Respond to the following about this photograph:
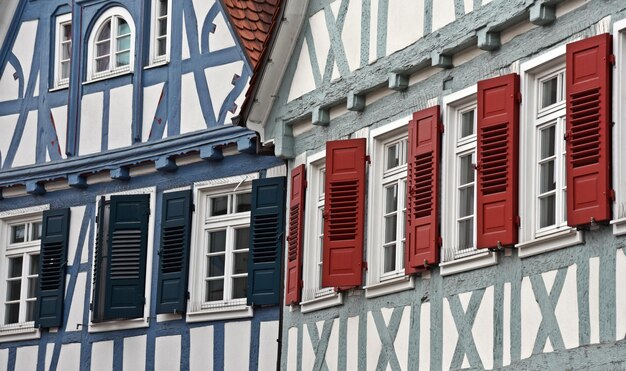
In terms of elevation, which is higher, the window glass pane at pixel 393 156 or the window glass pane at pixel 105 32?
the window glass pane at pixel 105 32

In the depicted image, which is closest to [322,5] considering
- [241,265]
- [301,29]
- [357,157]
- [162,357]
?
[301,29]

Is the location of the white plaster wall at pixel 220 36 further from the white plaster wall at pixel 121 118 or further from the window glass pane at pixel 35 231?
→ the window glass pane at pixel 35 231

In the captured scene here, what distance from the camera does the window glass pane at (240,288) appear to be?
2141cm

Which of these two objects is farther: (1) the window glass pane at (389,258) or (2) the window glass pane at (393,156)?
(2) the window glass pane at (393,156)

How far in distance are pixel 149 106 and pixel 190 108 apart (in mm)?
882

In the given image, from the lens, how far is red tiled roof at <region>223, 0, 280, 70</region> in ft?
70.8

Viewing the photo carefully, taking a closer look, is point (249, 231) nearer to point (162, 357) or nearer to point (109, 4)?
point (162, 357)

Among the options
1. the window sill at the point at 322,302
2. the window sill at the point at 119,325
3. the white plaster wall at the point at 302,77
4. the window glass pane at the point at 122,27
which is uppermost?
the window glass pane at the point at 122,27

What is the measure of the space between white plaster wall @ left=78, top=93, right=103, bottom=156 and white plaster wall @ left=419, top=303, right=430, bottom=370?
7.63 m

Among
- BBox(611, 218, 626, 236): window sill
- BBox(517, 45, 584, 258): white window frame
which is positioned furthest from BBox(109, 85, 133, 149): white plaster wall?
BBox(611, 218, 626, 236): window sill

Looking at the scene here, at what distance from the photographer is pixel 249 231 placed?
21.3 meters

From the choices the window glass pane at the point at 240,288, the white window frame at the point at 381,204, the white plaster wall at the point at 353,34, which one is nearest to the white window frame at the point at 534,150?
the white window frame at the point at 381,204

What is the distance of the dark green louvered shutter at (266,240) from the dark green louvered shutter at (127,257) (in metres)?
2.03

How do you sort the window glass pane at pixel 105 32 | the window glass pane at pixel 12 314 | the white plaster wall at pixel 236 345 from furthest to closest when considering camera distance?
the window glass pane at pixel 12 314 → the window glass pane at pixel 105 32 → the white plaster wall at pixel 236 345
